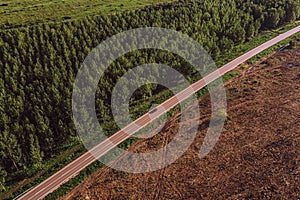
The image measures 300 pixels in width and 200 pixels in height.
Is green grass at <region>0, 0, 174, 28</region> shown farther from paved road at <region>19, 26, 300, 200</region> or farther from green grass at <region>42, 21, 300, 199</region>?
paved road at <region>19, 26, 300, 200</region>

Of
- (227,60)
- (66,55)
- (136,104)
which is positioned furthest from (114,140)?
(227,60)

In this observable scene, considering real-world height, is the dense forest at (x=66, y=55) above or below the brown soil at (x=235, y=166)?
above

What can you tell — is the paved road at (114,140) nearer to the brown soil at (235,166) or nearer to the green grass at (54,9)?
the brown soil at (235,166)

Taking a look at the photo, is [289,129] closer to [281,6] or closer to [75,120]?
[75,120]

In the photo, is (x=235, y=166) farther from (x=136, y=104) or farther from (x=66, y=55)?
(x=66, y=55)

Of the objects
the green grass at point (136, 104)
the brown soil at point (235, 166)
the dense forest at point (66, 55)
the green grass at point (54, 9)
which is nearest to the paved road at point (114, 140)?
the green grass at point (136, 104)

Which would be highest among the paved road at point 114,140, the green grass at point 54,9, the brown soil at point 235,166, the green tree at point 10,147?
the green grass at point 54,9
